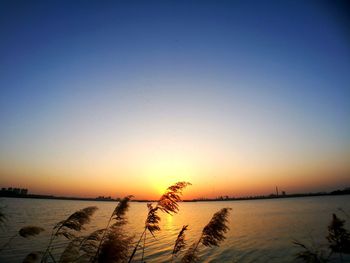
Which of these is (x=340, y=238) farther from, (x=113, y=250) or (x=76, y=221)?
(x=76, y=221)

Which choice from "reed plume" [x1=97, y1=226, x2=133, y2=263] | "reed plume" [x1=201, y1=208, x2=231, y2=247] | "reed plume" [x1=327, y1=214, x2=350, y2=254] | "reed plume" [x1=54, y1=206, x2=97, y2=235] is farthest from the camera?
"reed plume" [x1=327, y1=214, x2=350, y2=254]

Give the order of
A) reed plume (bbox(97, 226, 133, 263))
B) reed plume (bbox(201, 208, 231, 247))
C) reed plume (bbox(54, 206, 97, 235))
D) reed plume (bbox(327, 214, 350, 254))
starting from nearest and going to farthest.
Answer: reed plume (bbox(97, 226, 133, 263)), reed plume (bbox(54, 206, 97, 235)), reed plume (bbox(201, 208, 231, 247)), reed plume (bbox(327, 214, 350, 254))

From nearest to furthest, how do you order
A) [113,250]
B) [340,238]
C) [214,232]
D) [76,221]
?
[113,250], [76,221], [214,232], [340,238]

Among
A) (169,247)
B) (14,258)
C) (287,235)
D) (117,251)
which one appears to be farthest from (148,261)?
(287,235)

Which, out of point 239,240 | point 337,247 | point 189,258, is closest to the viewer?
point 189,258

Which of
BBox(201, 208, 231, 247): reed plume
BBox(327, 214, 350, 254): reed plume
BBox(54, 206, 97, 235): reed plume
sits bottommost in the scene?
BBox(327, 214, 350, 254): reed plume

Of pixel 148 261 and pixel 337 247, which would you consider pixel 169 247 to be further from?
pixel 337 247

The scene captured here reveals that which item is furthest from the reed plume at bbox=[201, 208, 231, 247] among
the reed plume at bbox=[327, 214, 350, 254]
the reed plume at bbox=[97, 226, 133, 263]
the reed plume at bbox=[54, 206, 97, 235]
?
the reed plume at bbox=[327, 214, 350, 254]

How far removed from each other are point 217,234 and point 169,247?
743 inches

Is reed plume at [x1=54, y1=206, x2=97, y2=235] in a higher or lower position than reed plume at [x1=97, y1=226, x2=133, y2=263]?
higher

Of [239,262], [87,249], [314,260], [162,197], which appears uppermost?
[162,197]

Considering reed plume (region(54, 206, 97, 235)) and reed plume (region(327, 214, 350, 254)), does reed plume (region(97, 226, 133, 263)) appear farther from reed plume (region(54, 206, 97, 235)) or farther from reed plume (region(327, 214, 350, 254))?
reed plume (region(327, 214, 350, 254))

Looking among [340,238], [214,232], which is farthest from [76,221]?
[340,238]

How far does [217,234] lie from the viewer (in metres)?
7.34
